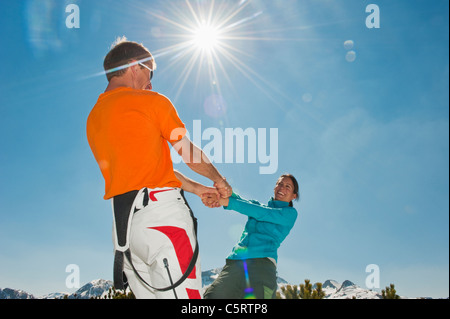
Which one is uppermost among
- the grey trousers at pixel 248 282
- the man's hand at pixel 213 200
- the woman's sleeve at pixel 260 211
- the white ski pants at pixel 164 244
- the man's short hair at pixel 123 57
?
the man's short hair at pixel 123 57

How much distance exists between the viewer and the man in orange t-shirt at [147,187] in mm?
2799

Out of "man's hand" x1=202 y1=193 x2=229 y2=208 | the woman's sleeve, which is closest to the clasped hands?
"man's hand" x1=202 y1=193 x2=229 y2=208

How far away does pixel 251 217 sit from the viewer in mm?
6223

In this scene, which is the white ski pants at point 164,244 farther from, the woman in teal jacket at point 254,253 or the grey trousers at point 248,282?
the grey trousers at point 248,282

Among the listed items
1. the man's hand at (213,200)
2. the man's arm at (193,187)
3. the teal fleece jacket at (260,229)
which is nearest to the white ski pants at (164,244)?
the man's arm at (193,187)

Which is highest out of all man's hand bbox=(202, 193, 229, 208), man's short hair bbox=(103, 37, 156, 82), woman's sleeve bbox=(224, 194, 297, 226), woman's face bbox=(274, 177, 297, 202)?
man's short hair bbox=(103, 37, 156, 82)

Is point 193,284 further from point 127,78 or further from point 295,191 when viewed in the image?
point 295,191

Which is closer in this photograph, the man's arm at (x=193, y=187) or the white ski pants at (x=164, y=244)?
the white ski pants at (x=164, y=244)

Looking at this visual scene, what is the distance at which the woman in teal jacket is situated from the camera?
534 cm

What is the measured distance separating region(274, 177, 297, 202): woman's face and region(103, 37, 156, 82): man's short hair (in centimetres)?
399

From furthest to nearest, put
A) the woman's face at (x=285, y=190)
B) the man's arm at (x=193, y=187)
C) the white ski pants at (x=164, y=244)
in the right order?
the woman's face at (x=285, y=190), the man's arm at (x=193, y=187), the white ski pants at (x=164, y=244)

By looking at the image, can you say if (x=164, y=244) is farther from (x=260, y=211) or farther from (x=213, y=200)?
(x=260, y=211)

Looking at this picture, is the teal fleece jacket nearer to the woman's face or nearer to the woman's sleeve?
the woman's sleeve
